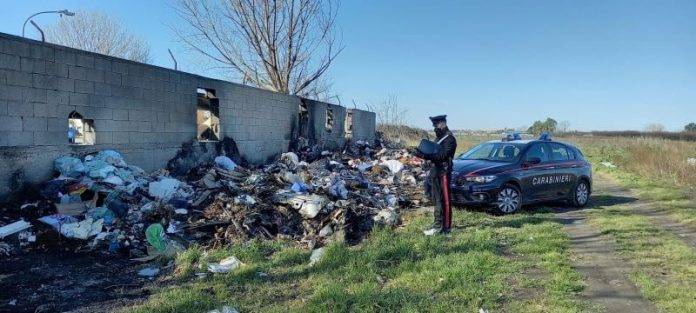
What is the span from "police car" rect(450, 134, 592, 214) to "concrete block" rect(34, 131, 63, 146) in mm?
6458

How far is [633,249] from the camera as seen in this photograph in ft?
21.0

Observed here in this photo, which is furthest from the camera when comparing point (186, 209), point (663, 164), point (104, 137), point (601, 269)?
point (663, 164)

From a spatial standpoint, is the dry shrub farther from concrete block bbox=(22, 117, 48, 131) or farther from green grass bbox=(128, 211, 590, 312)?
concrete block bbox=(22, 117, 48, 131)

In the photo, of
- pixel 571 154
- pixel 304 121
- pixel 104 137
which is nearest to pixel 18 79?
pixel 104 137

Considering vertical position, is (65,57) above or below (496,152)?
above

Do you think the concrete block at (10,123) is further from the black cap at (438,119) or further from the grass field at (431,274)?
the black cap at (438,119)

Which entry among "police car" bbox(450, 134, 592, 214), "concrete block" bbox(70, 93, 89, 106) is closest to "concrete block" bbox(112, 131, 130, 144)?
"concrete block" bbox(70, 93, 89, 106)

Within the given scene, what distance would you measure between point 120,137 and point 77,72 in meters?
1.43

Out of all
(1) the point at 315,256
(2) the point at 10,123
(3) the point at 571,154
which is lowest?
(1) the point at 315,256

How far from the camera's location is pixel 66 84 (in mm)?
7867

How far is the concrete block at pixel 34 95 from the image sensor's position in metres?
7.21

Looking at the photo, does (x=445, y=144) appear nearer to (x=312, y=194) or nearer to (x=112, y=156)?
(x=312, y=194)

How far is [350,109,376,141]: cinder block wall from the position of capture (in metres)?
24.7

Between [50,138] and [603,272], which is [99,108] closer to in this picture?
[50,138]
